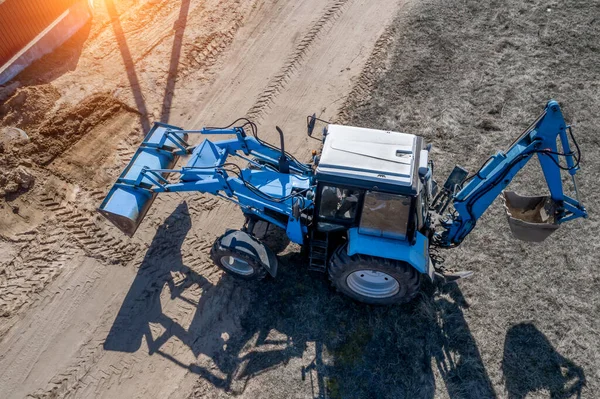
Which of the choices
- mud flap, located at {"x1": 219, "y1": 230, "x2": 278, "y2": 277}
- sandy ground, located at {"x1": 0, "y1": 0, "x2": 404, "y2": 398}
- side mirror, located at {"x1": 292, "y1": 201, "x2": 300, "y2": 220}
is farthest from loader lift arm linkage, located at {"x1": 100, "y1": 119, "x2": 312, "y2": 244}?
sandy ground, located at {"x1": 0, "y1": 0, "x2": 404, "y2": 398}

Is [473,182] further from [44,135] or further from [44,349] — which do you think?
[44,135]

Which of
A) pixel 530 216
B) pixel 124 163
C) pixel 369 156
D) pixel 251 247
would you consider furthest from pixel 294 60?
pixel 530 216

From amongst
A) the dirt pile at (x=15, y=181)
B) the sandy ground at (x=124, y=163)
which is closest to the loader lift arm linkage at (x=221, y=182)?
the sandy ground at (x=124, y=163)

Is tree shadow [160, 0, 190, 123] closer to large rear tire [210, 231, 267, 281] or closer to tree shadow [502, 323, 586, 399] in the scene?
large rear tire [210, 231, 267, 281]

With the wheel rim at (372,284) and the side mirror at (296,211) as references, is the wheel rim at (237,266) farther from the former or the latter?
the wheel rim at (372,284)

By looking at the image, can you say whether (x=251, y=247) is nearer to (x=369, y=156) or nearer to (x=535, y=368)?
(x=369, y=156)

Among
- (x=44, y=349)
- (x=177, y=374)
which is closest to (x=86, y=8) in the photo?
(x=44, y=349)

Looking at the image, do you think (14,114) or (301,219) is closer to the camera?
(301,219)

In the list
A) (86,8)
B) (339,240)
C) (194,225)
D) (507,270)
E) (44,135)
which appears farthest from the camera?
(86,8)
